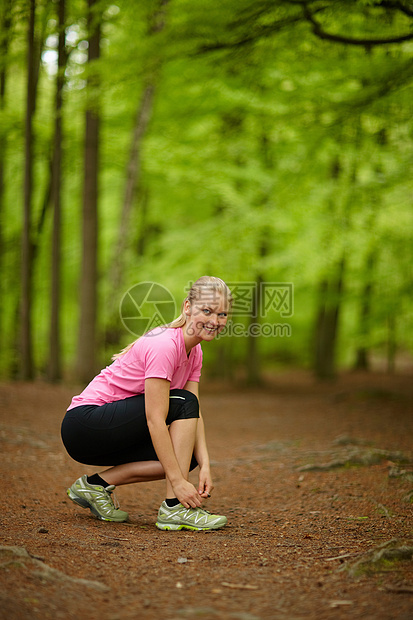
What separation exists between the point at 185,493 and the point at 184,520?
203 mm

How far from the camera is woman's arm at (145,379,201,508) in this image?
10.3ft

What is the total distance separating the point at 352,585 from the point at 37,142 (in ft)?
36.5

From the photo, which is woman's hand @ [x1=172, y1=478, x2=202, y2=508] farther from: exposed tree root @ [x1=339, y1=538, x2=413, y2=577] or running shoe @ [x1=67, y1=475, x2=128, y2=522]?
exposed tree root @ [x1=339, y1=538, x2=413, y2=577]


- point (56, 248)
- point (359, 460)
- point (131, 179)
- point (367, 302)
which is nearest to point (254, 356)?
point (367, 302)

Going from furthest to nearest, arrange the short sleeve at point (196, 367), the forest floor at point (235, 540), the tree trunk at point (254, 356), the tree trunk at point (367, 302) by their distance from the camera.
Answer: the tree trunk at point (254, 356) < the tree trunk at point (367, 302) < the short sleeve at point (196, 367) < the forest floor at point (235, 540)

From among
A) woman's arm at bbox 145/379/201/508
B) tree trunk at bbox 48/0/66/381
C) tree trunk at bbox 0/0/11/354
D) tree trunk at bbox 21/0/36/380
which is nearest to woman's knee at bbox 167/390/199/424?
woman's arm at bbox 145/379/201/508

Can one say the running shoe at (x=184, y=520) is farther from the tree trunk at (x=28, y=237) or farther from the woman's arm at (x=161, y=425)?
the tree trunk at (x=28, y=237)

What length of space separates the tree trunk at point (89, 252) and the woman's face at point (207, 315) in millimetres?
7822

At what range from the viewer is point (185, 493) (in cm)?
321

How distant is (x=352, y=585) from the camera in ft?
7.66

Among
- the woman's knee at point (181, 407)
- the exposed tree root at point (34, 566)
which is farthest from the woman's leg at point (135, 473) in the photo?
the exposed tree root at point (34, 566)

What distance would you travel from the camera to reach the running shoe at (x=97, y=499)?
344 centimetres

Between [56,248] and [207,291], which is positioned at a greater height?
[56,248]

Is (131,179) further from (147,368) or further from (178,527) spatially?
(178,527)
